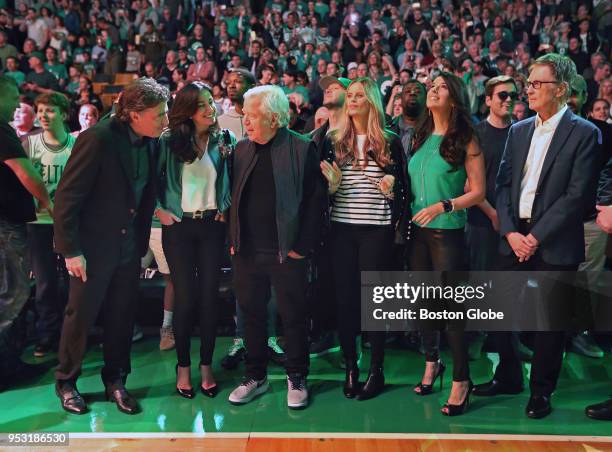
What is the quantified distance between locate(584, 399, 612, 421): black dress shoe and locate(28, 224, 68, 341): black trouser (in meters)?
3.14

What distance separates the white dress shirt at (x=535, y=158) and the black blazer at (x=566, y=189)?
28 millimetres

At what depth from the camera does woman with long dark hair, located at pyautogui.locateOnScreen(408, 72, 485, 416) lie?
3.04 m

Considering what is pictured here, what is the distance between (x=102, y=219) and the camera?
302cm

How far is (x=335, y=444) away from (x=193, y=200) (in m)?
1.33

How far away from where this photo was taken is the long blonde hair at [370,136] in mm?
3111

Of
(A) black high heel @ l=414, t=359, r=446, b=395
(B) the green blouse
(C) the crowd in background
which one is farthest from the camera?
(C) the crowd in background

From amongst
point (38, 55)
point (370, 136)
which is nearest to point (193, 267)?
point (370, 136)

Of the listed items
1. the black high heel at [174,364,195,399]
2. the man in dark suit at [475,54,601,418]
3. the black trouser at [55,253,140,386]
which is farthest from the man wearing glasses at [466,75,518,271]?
the black trouser at [55,253,140,386]

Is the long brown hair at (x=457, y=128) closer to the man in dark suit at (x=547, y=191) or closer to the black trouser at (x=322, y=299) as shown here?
the man in dark suit at (x=547, y=191)

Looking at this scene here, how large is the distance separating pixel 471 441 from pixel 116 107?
226 cm

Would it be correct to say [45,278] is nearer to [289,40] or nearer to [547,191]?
[547,191]

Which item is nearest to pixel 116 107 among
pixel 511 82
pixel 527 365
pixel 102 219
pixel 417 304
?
pixel 102 219

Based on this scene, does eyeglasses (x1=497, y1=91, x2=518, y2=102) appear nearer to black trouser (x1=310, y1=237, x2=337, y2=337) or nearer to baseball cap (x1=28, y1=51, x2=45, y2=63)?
black trouser (x1=310, y1=237, x2=337, y2=337)

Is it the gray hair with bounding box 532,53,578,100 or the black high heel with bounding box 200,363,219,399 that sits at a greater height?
the gray hair with bounding box 532,53,578,100
